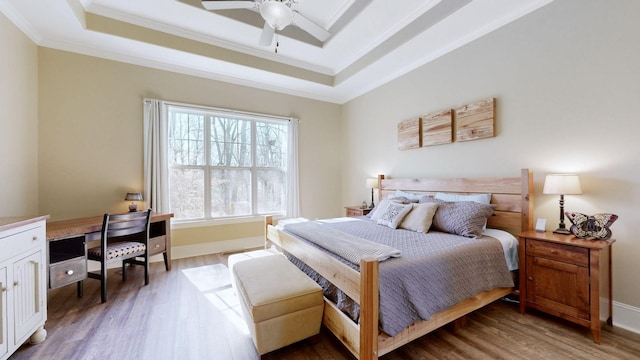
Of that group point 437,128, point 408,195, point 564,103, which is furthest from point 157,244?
point 564,103

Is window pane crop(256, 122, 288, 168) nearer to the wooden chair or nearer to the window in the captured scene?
the window

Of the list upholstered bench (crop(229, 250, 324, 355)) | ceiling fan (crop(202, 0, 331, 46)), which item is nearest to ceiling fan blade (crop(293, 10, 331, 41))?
ceiling fan (crop(202, 0, 331, 46))

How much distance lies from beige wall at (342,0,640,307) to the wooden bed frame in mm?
177

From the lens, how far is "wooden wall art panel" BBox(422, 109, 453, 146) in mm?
3121

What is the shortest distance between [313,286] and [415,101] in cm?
297

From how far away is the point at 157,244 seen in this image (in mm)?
3166

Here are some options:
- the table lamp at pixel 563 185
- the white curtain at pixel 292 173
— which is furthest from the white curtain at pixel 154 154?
the table lamp at pixel 563 185

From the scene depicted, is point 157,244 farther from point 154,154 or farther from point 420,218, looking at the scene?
point 420,218

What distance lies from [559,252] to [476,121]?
1.53 metres

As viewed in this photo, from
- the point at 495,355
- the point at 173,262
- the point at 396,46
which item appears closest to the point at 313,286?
the point at 495,355

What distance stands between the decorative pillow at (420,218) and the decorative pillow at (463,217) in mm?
76

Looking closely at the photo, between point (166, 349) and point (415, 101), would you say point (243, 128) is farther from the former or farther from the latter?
point (166, 349)

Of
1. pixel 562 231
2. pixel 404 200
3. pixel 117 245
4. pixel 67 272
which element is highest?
pixel 404 200

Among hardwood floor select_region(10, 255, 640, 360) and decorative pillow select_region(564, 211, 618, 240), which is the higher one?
decorative pillow select_region(564, 211, 618, 240)
